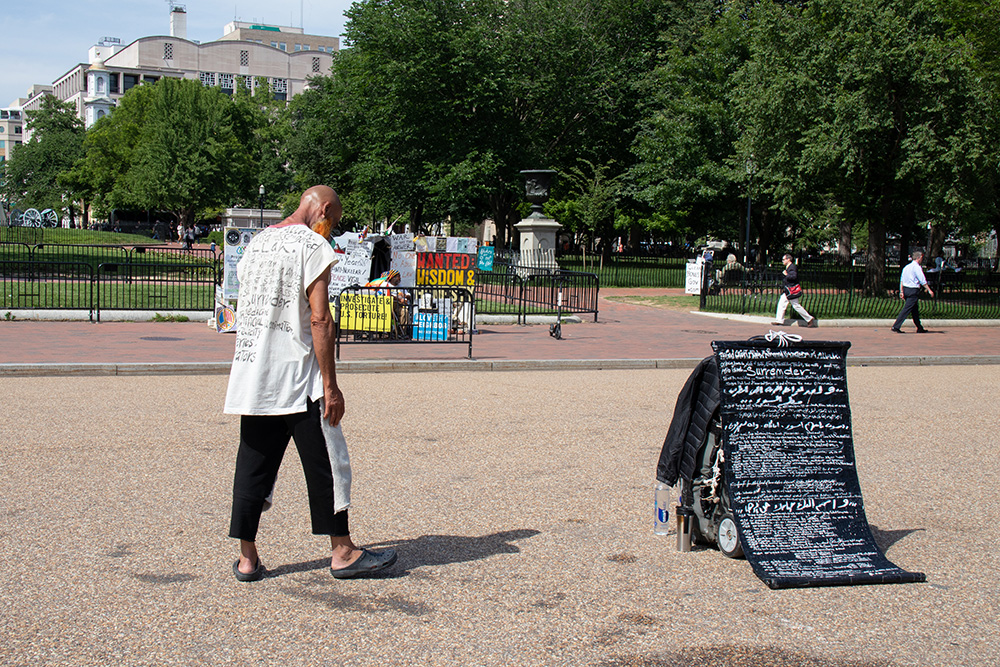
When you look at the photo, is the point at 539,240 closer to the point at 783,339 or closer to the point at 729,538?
the point at 783,339

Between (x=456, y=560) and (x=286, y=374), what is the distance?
4.62 feet

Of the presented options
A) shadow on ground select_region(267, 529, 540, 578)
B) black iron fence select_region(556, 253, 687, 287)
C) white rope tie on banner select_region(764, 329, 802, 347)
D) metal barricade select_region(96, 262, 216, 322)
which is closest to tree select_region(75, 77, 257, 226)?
black iron fence select_region(556, 253, 687, 287)

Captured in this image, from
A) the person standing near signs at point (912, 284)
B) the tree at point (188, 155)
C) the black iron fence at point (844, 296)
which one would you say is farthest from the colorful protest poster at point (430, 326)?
the tree at point (188, 155)

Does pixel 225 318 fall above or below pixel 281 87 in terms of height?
below

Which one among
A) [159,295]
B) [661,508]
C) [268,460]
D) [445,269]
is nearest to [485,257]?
[159,295]

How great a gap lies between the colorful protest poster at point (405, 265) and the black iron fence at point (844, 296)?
36.5 ft

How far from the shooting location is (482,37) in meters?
39.5

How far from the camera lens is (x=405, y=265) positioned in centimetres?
1608

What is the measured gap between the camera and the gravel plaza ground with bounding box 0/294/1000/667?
3.76m

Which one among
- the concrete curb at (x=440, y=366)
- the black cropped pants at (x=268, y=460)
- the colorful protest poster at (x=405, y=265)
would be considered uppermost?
the colorful protest poster at (x=405, y=265)

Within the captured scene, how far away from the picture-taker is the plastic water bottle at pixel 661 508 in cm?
512

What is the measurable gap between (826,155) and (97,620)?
25.9 meters

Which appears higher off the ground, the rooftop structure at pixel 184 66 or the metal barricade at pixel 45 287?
the rooftop structure at pixel 184 66

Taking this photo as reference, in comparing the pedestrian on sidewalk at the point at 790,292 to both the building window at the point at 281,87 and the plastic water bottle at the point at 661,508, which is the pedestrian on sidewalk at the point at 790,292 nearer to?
the plastic water bottle at the point at 661,508
